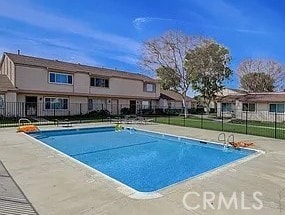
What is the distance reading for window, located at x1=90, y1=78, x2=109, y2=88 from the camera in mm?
34938

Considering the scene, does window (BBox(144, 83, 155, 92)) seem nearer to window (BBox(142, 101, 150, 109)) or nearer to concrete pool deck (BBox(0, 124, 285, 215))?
window (BBox(142, 101, 150, 109))

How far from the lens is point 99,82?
35750 mm

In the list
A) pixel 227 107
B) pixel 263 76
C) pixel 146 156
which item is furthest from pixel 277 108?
pixel 146 156

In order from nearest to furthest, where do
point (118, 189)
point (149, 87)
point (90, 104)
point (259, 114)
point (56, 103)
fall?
point (118, 189), point (56, 103), point (259, 114), point (90, 104), point (149, 87)

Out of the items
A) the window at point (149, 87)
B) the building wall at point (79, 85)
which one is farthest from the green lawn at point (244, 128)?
the window at point (149, 87)

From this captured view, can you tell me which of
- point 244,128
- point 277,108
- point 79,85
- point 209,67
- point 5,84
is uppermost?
point 209,67

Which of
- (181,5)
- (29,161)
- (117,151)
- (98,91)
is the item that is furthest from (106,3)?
(98,91)

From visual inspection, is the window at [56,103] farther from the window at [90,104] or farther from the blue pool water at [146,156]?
the blue pool water at [146,156]

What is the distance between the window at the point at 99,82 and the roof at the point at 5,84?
9.62m

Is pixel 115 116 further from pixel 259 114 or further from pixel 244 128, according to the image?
pixel 259 114

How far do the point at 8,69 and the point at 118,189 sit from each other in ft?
88.7

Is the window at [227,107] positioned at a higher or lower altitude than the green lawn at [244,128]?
higher

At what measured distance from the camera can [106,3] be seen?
15.7m

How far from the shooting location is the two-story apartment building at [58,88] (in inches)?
1092
